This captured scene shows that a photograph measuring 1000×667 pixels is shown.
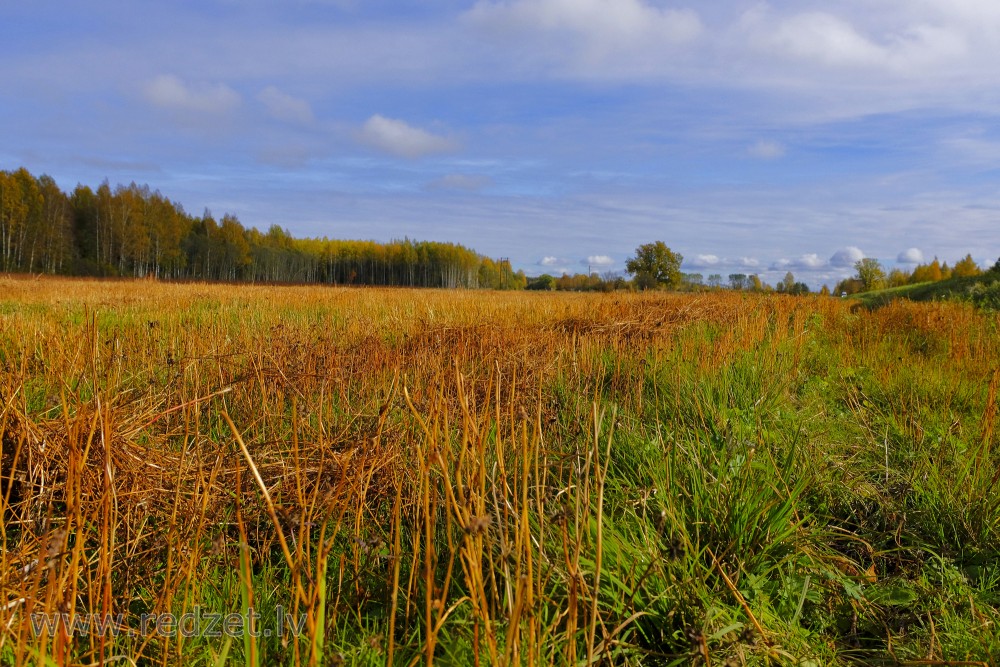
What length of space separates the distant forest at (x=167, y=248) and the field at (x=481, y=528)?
53.9 m

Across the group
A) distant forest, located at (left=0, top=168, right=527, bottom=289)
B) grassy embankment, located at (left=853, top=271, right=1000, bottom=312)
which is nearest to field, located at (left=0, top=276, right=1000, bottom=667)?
grassy embankment, located at (left=853, top=271, right=1000, bottom=312)

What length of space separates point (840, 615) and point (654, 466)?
2.82 feet

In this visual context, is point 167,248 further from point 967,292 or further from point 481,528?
point 481,528

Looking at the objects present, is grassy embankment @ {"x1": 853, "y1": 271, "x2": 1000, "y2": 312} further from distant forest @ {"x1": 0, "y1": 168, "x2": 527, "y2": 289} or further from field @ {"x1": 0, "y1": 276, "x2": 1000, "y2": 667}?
distant forest @ {"x1": 0, "y1": 168, "x2": 527, "y2": 289}

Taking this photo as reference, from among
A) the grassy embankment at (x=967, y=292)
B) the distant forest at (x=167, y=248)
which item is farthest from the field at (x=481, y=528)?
the distant forest at (x=167, y=248)

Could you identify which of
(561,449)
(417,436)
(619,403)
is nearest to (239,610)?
(417,436)

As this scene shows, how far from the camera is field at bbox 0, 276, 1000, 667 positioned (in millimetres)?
1432

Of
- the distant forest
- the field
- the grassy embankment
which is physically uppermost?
the distant forest

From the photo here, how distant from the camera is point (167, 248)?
211ft

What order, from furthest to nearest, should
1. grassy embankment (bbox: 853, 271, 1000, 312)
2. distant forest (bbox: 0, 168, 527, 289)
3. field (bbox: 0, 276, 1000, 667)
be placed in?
distant forest (bbox: 0, 168, 527, 289) → grassy embankment (bbox: 853, 271, 1000, 312) → field (bbox: 0, 276, 1000, 667)

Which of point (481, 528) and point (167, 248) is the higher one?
point (167, 248)

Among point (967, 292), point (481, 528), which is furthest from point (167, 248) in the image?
point (481, 528)

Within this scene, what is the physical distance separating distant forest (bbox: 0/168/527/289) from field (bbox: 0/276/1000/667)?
53.9 meters

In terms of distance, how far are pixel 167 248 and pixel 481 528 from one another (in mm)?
73970
